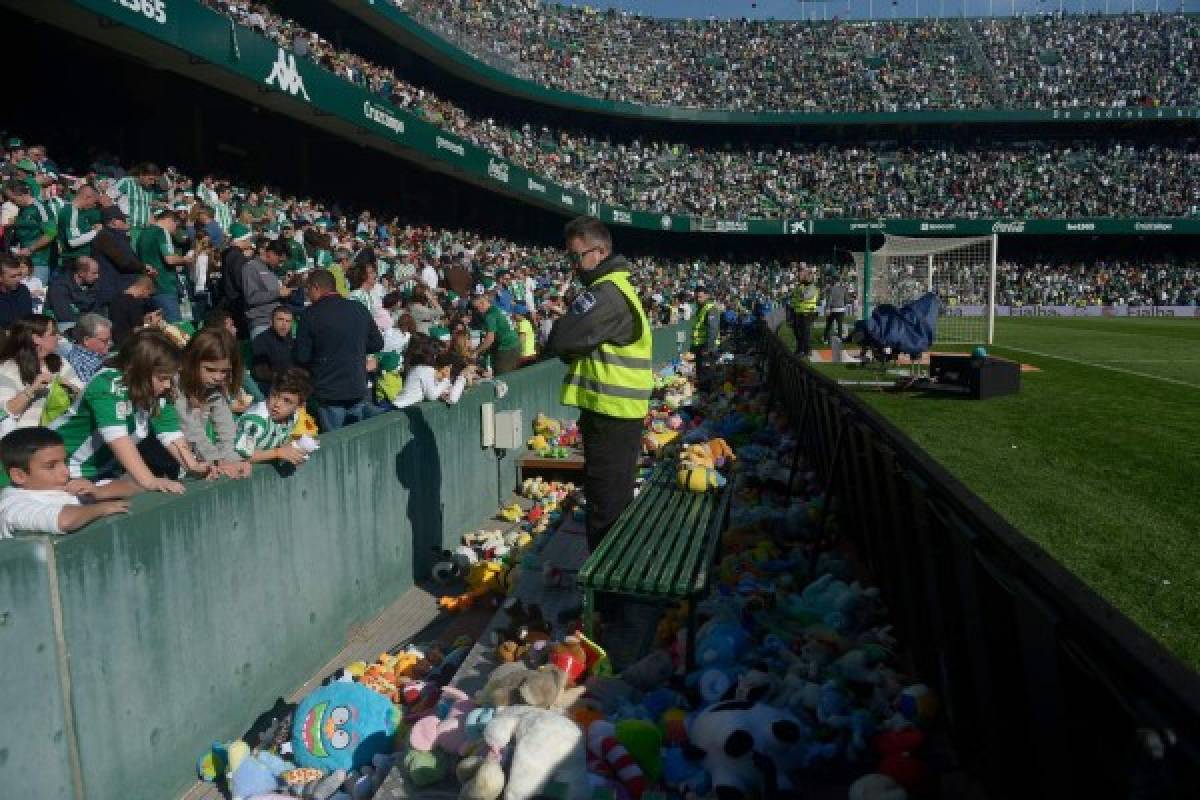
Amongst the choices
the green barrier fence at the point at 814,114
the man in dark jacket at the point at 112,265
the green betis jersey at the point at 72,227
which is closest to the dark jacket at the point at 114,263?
the man in dark jacket at the point at 112,265

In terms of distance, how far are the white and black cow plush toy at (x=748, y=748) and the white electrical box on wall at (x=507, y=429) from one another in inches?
208

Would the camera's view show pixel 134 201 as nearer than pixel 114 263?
No

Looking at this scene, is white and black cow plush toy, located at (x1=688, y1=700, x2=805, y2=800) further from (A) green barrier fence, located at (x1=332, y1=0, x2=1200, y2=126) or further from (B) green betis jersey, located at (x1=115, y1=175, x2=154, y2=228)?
(A) green barrier fence, located at (x1=332, y1=0, x2=1200, y2=126)

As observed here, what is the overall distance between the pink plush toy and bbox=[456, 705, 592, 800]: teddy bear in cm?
24

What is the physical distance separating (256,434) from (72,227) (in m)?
4.83

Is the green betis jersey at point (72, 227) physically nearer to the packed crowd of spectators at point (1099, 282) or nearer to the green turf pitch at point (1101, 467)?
the green turf pitch at point (1101, 467)

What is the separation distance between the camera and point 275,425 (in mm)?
5512

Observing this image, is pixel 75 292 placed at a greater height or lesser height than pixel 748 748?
greater

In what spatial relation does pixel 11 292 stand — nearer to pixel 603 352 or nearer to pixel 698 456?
pixel 603 352

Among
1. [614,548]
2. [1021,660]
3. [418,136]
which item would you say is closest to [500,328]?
[614,548]

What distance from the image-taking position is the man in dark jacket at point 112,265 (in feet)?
26.4

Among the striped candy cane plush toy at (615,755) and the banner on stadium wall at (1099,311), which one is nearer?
the striped candy cane plush toy at (615,755)

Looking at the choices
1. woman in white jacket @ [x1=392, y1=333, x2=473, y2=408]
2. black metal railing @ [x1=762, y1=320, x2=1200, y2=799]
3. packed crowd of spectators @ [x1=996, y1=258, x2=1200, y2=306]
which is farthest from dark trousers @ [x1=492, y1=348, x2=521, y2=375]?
packed crowd of spectators @ [x1=996, y1=258, x2=1200, y2=306]

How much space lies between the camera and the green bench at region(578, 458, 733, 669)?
3.94m
